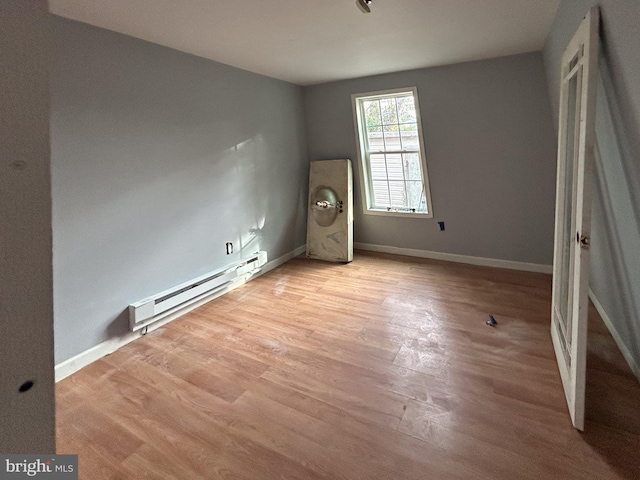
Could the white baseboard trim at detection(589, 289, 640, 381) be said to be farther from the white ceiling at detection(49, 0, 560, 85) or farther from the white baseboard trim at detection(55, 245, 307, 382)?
the white baseboard trim at detection(55, 245, 307, 382)

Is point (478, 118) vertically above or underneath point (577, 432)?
above

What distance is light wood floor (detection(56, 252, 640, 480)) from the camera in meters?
1.58

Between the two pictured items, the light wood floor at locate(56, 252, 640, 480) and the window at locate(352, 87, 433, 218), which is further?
the window at locate(352, 87, 433, 218)

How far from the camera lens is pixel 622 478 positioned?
1436 mm

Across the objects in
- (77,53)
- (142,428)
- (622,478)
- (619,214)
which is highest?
(77,53)

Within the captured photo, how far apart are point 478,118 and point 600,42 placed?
90.3 inches

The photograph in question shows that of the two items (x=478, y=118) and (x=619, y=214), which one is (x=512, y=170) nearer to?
(x=478, y=118)

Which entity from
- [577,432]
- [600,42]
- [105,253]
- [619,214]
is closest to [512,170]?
[619,214]

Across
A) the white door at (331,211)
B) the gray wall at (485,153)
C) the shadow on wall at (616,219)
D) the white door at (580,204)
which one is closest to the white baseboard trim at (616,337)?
the shadow on wall at (616,219)

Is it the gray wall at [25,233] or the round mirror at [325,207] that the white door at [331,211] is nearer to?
the round mirror at [325,207]

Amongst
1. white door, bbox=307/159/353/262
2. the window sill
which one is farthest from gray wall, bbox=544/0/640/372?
white door, bbox=307/159/353/262

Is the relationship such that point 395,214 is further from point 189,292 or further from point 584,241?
point 584,241

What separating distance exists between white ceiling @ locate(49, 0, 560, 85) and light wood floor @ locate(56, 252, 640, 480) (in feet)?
7.59

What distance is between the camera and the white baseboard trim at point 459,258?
3816 millimetres
